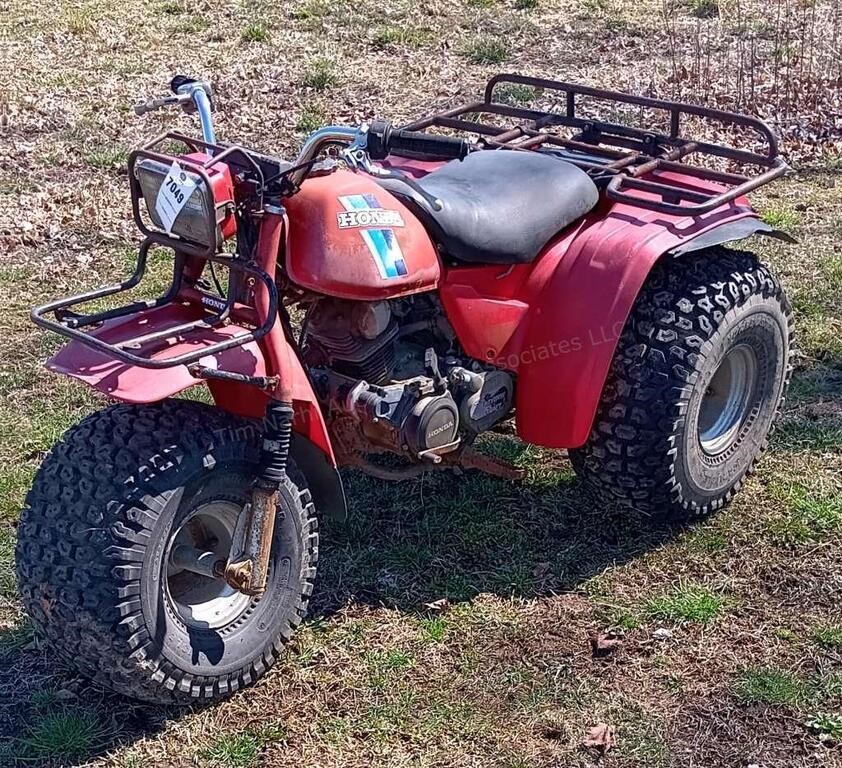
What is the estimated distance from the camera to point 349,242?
3312 millimetres

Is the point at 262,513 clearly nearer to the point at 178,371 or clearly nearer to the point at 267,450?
the point at 267,450

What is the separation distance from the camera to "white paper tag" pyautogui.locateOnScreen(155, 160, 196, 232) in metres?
3.03

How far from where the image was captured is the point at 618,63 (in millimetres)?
9773

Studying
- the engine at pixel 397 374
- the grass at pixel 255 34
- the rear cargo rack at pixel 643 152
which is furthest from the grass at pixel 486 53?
the engine at pixel 397 374

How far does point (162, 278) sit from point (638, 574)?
3336 millimetres

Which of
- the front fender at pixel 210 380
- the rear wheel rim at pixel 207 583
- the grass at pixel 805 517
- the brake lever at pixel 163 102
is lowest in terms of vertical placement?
the grass at pixel 805 517

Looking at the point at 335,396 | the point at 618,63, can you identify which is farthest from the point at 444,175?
the point at 618,63

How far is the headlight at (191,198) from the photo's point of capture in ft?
9.95

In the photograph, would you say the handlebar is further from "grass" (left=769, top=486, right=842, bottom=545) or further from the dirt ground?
"grass" (left=769, top=486, right=842, bottom=545)

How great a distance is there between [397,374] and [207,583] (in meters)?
0.85

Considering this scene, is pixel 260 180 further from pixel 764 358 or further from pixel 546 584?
pixel 764 358

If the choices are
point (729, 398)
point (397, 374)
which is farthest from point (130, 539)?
point (729, 398)

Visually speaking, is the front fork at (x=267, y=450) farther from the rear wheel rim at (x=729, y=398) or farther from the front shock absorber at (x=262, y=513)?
the rear wheel rim at (x=729, y=398)

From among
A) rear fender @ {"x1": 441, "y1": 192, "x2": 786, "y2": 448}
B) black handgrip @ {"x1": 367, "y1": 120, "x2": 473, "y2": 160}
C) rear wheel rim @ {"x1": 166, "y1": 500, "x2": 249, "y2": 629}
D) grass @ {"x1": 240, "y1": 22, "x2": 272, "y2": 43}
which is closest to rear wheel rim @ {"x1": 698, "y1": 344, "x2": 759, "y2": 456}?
rear fender @ {"x1": 441, "y1": 192, "x2": 786, "y2": 448}
